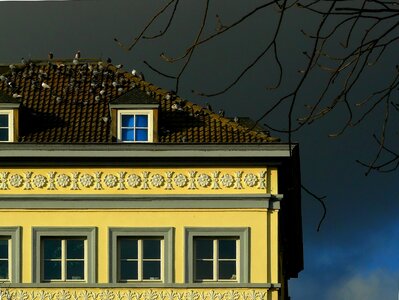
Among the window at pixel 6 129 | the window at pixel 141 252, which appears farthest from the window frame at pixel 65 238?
the window at pixel 6 129

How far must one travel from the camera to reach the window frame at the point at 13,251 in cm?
3912

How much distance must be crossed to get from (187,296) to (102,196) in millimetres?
2730

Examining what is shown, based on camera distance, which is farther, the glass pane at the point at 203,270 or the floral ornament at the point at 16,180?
the floral ornament at the point at 16,180

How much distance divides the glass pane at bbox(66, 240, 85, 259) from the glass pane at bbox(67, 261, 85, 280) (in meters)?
0.14

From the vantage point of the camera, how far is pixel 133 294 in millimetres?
39062

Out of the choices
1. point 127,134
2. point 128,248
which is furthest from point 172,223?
point 127,134

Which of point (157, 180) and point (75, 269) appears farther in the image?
point (157, 180)

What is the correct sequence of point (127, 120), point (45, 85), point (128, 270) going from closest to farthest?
point (128, 270)
point (127, 120)
point (45, 85)

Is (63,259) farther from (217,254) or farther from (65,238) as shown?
(217,254)

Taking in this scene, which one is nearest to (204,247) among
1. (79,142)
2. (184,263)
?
(184,263)

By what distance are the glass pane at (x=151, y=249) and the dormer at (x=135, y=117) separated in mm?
2090

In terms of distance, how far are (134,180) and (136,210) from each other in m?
0.62

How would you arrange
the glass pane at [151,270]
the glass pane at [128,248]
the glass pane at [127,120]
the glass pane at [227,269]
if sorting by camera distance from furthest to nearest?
1. the glass pane at [127,120]
2. the glass pane at [151,270]
3. the glass pane at [128,248]
4. the glass pane at [227,269]

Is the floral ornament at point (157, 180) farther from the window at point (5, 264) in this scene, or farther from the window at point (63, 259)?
the window at point (5, 264)
